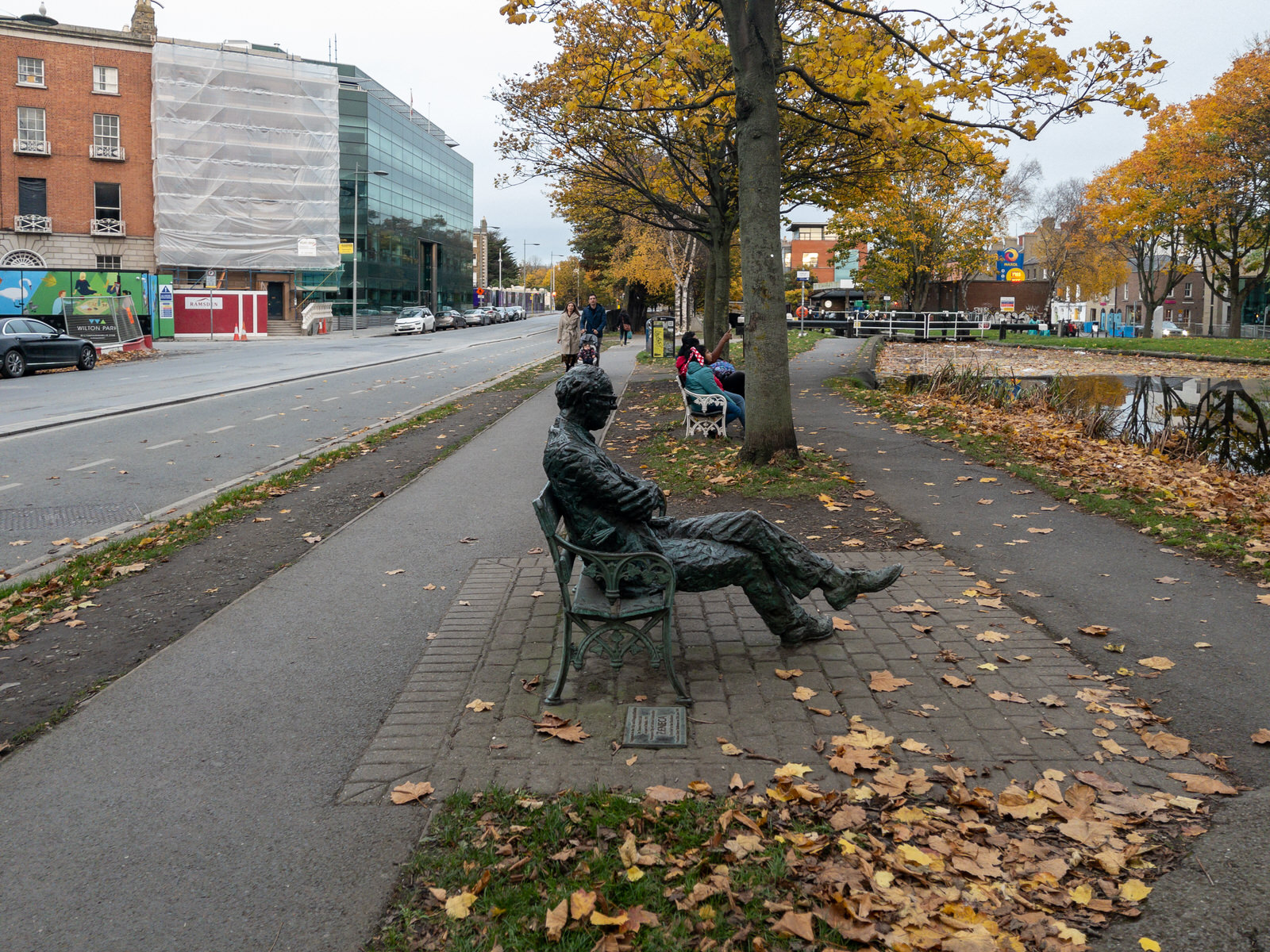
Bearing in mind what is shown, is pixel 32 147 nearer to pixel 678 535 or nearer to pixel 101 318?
pixel 101 318

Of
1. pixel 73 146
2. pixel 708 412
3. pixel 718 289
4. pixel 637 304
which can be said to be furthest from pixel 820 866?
pixel 637 304

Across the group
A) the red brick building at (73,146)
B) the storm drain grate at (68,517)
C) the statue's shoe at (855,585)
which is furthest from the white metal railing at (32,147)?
the statue's shoe at (855,585)

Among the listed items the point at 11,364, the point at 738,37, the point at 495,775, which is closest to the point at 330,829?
the point at 495,775

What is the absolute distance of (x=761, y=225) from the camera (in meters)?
9.68

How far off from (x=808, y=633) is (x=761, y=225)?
5629 mm

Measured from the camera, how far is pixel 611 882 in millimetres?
3061

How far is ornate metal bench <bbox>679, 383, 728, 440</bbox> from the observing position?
12211 millimetres

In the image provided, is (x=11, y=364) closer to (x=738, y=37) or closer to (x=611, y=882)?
(x=738, y=37)

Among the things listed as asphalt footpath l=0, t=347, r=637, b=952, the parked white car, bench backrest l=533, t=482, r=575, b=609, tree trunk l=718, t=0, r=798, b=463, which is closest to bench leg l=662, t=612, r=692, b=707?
bench backrest l=533, t=482, r=575, b=609

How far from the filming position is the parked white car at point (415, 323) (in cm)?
5878

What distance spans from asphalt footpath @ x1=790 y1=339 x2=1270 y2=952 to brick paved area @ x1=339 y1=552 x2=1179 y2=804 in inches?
11.1

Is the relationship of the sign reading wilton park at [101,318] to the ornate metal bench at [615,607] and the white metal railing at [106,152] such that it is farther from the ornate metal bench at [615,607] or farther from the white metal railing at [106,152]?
the ornate metal bench at [615,607]

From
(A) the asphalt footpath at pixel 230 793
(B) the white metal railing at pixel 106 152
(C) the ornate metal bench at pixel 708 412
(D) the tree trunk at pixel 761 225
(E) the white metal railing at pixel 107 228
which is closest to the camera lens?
(A) the asphalt footpath at pixel 230 793

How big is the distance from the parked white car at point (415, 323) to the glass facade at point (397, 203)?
19.0 ft
